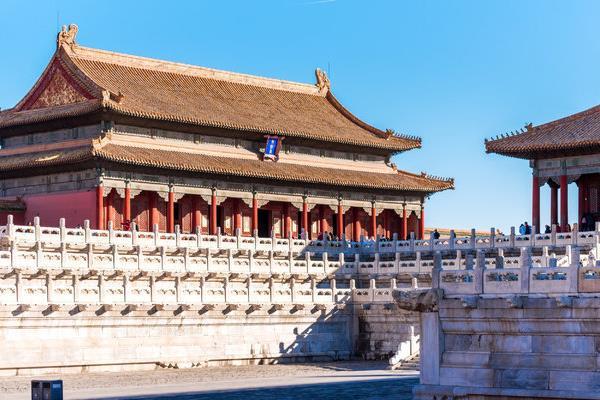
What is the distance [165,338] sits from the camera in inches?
2136

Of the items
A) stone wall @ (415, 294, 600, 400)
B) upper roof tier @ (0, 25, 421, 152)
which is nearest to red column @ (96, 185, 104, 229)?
upper roof tier @ (0, 25, 421, 152)

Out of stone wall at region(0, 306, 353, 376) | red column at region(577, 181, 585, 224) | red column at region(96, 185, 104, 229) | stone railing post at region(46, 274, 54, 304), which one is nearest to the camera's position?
stone wall at region(0, 306, 353, 376)

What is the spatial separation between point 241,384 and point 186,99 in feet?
100

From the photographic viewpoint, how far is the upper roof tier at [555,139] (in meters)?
66.6

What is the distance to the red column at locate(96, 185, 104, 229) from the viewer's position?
6556cm

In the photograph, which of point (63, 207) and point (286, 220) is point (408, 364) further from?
point (286, 220)

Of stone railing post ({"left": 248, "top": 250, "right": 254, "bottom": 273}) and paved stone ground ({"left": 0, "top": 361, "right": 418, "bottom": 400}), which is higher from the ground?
stone railing post ({"left": 248, "top": 250, "right": 254, "bottom": 273})

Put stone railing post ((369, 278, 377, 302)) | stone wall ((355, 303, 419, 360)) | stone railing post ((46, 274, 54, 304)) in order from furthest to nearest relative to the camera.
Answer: stone railing post ((369, 278, 377, 302)), stone wall ((355, 303, 419, 360)), stone railing post ((46, 274, 54, 304))

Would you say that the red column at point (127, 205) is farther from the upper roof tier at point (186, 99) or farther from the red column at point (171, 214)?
the upper roof tier at point (186, 99)

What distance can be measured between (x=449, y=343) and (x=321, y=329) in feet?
89.6

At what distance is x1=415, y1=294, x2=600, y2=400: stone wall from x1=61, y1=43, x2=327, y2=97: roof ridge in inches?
1653

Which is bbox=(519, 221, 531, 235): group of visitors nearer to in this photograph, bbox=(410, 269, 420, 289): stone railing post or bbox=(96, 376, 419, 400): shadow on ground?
bbox=(410, 269, 420, 289): stone railing post

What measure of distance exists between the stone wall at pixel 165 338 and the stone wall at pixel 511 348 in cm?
1995

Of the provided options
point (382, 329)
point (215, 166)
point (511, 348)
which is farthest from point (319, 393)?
point (215, 166)
